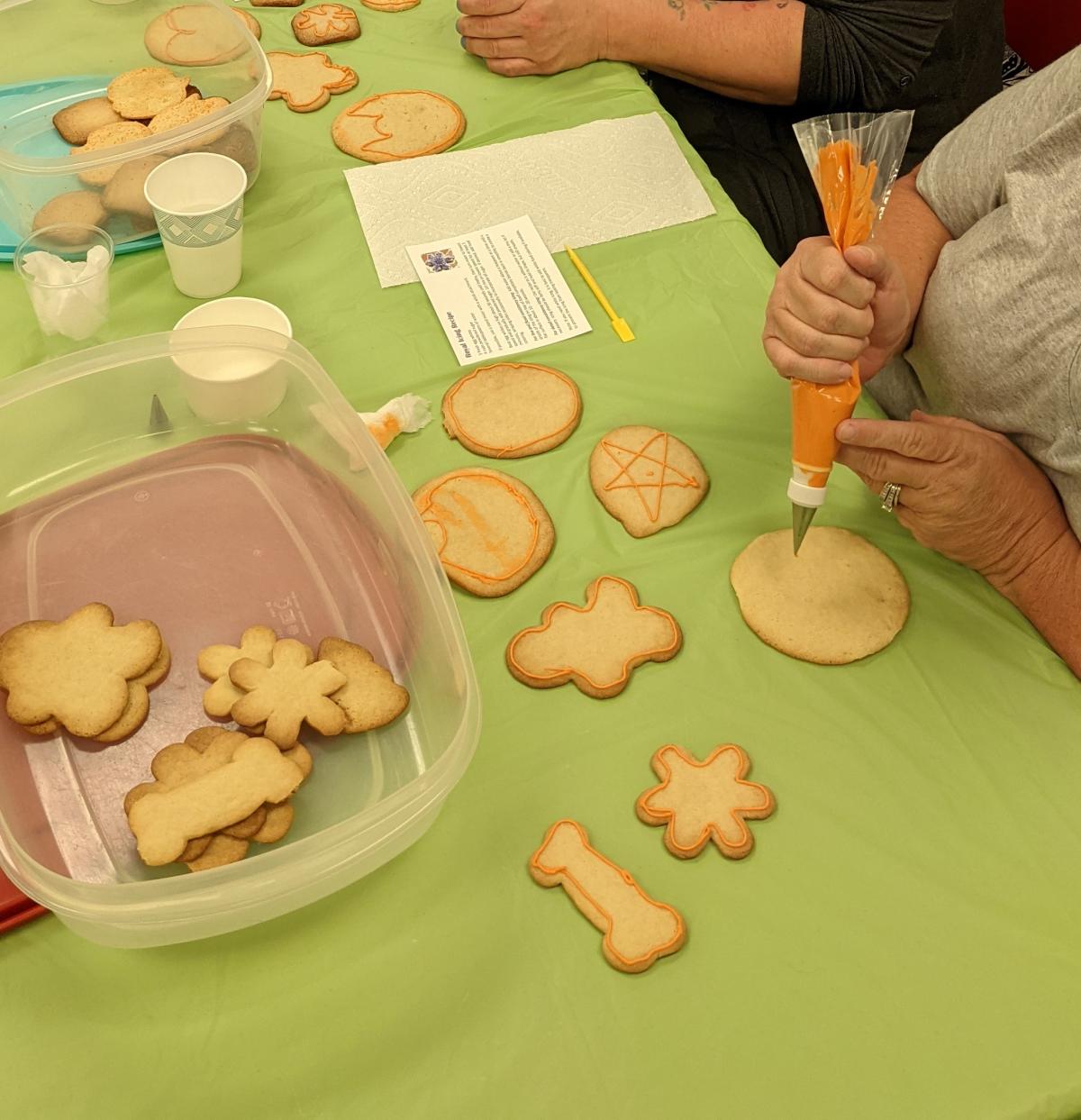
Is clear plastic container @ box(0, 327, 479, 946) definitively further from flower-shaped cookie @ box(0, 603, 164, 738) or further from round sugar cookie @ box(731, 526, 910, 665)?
round sugar cookie @ box(731, 526, 910, 665)

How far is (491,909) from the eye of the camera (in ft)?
2.62

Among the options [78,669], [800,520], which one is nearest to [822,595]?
[800,520]

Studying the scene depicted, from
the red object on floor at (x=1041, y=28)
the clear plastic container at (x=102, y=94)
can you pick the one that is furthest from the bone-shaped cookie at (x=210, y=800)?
the red object on floor at (x=1041, y=28)

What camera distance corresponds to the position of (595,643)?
37.2 inches

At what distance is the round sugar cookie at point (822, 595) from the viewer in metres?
0.96

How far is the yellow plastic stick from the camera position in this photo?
122 cm

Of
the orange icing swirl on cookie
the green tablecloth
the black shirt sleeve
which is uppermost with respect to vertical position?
the black shirt sleeve

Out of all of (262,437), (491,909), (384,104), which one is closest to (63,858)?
(491,909)

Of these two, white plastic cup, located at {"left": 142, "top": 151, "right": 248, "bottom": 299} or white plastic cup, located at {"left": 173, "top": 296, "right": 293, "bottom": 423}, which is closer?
white plastic cup, located at {"left": 173, "top": 296, "right": 293, "bottom": 423}

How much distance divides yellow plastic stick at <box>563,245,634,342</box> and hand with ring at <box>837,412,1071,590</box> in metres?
0.36

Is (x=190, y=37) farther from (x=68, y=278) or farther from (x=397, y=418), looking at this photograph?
(x=397, y=418)

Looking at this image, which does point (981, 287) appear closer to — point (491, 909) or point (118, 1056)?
point (491, 909)

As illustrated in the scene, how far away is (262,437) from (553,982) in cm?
62

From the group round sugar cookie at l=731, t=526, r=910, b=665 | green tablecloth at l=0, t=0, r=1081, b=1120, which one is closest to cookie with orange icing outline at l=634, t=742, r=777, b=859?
green tablecloth at l=0, t=0, r=1081, b=1120
